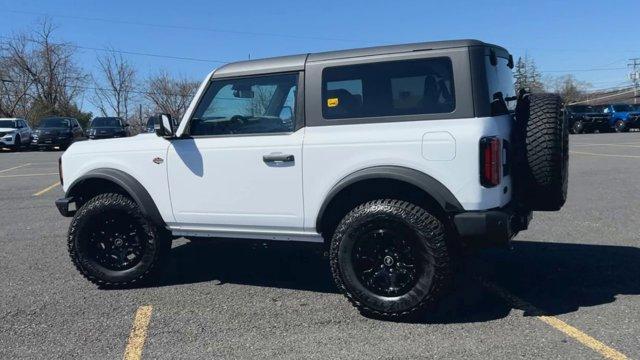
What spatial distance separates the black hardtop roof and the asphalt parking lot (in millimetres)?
1874

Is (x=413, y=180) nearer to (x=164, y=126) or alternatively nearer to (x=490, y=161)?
(x=490, y=161)

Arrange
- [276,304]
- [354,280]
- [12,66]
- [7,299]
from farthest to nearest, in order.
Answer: [12,66] → [7,299] → [276,304] → [354,280]

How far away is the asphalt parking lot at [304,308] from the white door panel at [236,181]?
0.69 meters

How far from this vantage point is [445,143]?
3859mm

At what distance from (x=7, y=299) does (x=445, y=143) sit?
3848 mm

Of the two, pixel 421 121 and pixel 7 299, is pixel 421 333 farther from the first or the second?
pixel 7 299

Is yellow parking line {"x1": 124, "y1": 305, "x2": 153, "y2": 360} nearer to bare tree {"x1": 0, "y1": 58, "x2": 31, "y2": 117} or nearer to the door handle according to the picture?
the door handle

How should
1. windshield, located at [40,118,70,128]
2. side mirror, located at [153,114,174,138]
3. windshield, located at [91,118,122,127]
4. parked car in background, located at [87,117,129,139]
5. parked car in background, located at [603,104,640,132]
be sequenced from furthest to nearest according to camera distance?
parked car in background, located at [603,104,640,132] → windshield, located at [40,118,70,128] → windshield, located at [91,118,122,127] → parked car in background, located at [87,117,129,139] → side mirror, located at [153,114,174,138]

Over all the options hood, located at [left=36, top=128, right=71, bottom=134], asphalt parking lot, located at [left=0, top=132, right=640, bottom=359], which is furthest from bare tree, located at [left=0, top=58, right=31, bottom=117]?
asphalt parking lot, located at [left=0, top=132, right=640, bottom=359]

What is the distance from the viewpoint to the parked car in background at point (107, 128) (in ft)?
89.6

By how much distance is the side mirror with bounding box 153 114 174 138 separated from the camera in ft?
15.4

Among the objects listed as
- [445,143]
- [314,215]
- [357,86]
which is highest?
[357,86]

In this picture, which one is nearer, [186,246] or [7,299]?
[7,299]

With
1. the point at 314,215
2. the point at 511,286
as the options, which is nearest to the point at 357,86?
the point at 314,215
